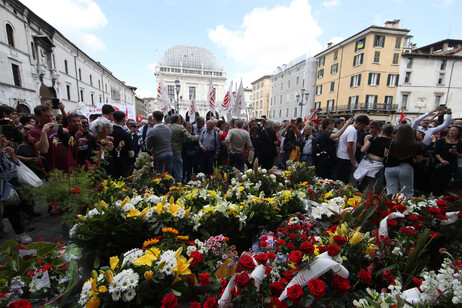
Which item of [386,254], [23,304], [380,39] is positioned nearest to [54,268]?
[23,304]

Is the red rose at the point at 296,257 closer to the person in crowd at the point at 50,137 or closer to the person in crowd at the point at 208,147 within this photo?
the person in crowd at the point at 50,137

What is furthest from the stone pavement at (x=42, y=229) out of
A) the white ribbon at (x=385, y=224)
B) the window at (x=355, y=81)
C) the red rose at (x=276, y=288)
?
the window at (x=355, y=81)

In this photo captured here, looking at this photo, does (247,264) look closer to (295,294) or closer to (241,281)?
(241,281)

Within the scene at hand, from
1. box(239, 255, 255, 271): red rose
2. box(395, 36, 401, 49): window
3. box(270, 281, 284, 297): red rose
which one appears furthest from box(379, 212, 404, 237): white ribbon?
box(395, 36, 401, 49): window

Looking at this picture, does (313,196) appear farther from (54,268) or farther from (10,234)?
(10,234)

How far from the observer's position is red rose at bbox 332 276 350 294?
124cm

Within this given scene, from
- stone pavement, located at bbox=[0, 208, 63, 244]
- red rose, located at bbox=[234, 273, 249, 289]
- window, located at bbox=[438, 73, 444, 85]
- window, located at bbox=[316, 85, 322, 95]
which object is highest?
window, located at bbox=[438, 73, 444, 85]

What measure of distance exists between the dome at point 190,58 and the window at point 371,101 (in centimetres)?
4464

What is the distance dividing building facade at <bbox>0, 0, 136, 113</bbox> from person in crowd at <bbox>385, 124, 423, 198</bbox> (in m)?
11.7

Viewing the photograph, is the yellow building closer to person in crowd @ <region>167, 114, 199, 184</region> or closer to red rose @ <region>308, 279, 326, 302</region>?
person in crowd @ <region>167, 114, 199, 184</region>

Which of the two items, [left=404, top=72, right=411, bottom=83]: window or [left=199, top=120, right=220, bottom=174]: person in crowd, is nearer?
[left=199, top=120, right=220, bottom=174]: person in crowd

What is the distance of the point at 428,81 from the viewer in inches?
1083

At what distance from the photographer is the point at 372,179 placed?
4.17 meters

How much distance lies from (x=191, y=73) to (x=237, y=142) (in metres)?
58.3
